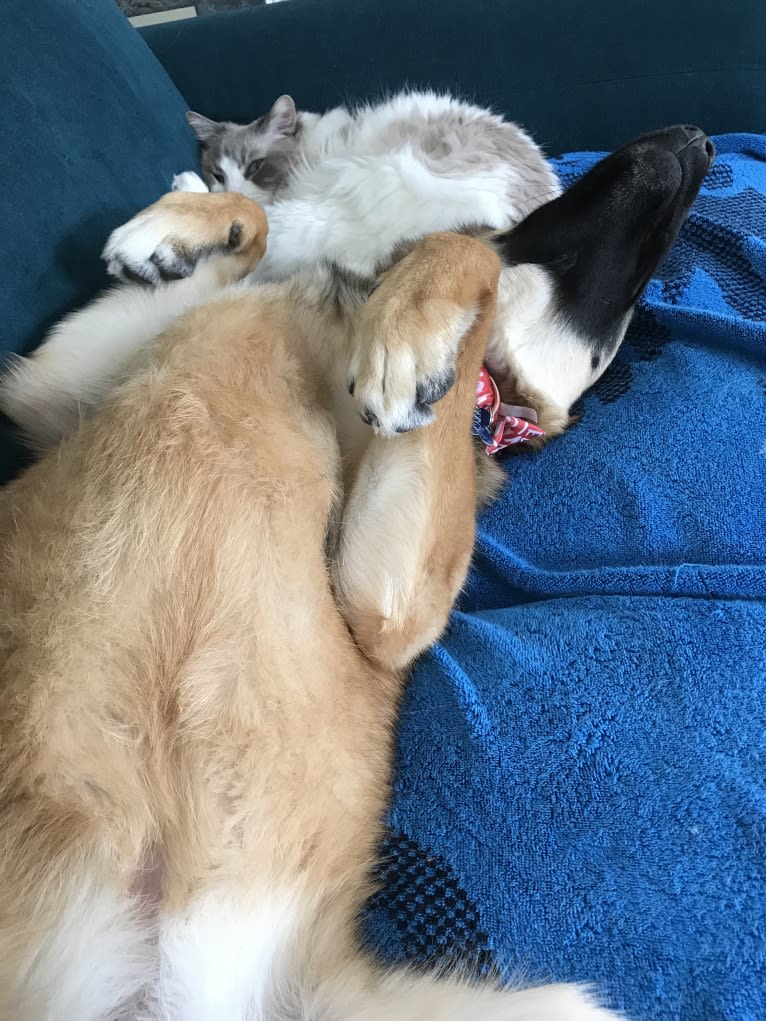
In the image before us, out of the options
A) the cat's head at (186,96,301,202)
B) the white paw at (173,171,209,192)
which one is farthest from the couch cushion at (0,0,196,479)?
the cat's head at (186,96,301,202)

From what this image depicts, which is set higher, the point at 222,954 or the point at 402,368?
the point at 402,368

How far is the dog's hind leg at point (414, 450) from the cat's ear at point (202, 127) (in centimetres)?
134

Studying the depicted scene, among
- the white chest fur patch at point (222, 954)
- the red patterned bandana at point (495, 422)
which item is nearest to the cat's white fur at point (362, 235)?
the red patterned bandana at point (495, 422)

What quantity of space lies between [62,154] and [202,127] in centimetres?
89

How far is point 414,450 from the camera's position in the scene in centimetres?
118

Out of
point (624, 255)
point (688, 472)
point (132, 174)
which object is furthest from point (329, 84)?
point (688, 472)

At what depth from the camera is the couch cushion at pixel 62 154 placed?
1320 mm

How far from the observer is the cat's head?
216 centimetres

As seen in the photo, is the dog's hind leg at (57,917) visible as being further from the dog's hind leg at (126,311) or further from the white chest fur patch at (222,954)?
the dog's hind leg at (126,311)

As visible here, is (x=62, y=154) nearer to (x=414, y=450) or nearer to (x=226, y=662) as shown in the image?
(x=414, y=450)

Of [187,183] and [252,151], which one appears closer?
[187,183]

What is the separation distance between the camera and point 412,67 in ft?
7.61

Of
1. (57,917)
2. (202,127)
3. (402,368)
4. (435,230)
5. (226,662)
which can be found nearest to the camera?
(57,917)

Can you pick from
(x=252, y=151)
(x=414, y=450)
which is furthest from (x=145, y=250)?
(x=252, y=151)
